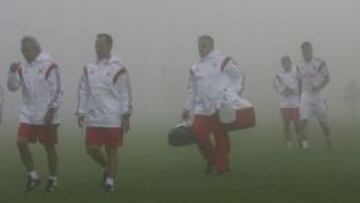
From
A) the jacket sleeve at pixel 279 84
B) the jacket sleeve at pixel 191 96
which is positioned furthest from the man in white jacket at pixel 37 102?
the jacket sleeve at pixel 279 84

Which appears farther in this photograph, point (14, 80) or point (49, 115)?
point (14, 80)

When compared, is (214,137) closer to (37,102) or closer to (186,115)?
(186,115)

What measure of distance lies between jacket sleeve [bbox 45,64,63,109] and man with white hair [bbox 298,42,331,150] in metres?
7.91

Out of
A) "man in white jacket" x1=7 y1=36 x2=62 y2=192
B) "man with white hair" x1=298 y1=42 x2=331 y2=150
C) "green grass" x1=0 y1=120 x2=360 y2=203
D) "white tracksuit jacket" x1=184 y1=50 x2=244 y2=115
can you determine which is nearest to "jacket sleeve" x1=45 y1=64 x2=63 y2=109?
"man in white jacket" x1=7 y1=36 x2=62 y2=192

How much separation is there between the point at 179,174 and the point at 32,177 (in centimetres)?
319

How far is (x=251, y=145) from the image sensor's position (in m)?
25.3

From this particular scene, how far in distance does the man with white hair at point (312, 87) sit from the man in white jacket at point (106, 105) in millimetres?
7646

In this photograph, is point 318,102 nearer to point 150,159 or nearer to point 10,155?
point 150,159

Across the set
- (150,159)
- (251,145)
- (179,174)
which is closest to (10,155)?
(150,159)

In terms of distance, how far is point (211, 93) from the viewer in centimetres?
1528

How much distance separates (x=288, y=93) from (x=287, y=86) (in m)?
0.22

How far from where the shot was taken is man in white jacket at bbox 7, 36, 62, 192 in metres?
13.3

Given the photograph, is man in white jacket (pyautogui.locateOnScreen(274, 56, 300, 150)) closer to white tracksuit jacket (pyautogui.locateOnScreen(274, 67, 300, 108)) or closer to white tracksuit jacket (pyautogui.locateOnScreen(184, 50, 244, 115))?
white tracksuit jacket (pyautogui.locateOnScreen(274, 67, 300, 108))

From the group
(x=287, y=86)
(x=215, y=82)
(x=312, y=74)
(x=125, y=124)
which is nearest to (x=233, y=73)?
(x=215, y=82)
